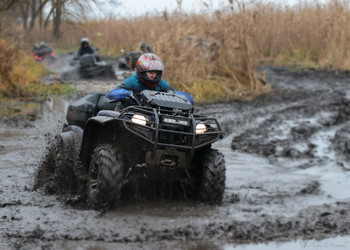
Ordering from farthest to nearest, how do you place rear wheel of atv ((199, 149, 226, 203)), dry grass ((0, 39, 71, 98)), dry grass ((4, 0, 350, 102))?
dry grass ((4, 0, 350, 102))
dry grass ((0, 39, 71, 98))
rear wheel of atv ((199, 149, 226, 203))

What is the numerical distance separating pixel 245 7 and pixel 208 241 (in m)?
14.0

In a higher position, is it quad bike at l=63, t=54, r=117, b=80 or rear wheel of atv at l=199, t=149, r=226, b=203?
quad bike at l=63, t=54, r=117, b=80

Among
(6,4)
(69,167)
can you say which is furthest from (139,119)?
(6,4)

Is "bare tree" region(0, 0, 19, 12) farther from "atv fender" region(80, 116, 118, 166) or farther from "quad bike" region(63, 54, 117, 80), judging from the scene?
"atv fender" region(80, 116, 118, 166)

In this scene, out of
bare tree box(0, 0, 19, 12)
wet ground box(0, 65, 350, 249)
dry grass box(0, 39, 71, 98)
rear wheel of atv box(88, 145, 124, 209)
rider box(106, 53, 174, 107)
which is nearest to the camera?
wet ground box(0, 65, 350, 249)

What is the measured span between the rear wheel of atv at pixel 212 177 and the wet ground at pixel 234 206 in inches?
4.8

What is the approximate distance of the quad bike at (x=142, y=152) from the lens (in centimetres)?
634

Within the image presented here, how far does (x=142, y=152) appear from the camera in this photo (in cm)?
656

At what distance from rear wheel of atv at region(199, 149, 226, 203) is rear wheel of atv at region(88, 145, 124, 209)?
0.95m

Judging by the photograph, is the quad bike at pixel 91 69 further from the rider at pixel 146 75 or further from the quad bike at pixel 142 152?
the quad bike at pixel 142 152

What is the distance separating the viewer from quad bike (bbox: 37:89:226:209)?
6.34 m

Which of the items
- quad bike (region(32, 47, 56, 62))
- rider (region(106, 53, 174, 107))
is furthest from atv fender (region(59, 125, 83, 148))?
quad bike (region(32, 47, 56, 62))

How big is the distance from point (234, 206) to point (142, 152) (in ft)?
4.03

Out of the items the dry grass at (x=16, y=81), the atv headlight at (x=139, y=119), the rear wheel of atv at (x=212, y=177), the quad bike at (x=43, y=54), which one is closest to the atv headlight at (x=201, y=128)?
the rear wheel of atv at (x=212, y=177)
